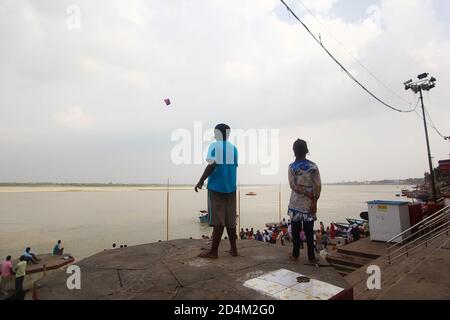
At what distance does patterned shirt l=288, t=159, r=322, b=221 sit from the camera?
3.66 m

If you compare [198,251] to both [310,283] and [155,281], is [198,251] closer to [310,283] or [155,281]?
[155,281]

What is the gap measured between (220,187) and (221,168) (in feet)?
0.88

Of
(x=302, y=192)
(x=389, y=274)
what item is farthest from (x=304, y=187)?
(x=389, y=274)

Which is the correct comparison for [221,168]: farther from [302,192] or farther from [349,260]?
[349,260]

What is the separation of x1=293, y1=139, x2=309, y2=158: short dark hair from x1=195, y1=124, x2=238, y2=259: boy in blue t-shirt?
95 centimetres

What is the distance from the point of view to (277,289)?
7.98 feet

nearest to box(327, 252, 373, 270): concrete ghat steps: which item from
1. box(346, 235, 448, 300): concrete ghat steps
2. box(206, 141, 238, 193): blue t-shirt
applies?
box(346, 235, 448, 300): concrete ghat steps

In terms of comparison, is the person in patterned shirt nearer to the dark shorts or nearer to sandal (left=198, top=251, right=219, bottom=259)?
the dark shorts

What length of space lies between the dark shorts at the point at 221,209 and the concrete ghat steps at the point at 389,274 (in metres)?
3.08

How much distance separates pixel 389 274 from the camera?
6219mm

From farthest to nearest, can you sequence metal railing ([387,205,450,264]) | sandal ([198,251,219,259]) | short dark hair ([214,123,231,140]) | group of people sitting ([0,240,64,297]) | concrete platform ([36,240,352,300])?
group of people sitting ([0,240,64,297]) < metal railing ([387,205,450,264]) < short dark hair ([214,123,231,140]) < sandal ([198,251,219,259]) < concrete platform ([36,240,352,300])

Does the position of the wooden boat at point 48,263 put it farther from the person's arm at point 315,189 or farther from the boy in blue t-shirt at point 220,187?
the person's arm at point 315,189

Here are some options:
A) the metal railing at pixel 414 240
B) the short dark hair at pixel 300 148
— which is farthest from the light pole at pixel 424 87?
the short dark hair at pixel 300 148
